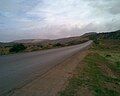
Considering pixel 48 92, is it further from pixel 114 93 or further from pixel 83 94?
pixel 114 93

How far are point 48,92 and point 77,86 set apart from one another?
207 cm

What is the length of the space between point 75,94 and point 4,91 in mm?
2690

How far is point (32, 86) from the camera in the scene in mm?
11523

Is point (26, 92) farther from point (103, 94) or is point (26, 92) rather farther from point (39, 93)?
point (103, 94)

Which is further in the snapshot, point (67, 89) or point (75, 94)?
point (67, 89)

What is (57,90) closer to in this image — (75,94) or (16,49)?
(75,94)

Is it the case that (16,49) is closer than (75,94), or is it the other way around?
(75,94)

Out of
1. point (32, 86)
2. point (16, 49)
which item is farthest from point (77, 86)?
point (16, 49)

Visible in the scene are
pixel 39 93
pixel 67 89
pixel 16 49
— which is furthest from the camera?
pixel 16 49

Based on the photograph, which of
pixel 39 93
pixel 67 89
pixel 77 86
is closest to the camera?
pixel 39 93

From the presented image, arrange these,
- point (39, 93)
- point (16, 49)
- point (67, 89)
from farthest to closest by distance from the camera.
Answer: point (16, 49) → point (67, 89) → point (39, 93)

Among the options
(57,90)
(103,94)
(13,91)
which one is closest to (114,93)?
(103,94)

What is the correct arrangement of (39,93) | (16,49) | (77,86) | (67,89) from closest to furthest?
(39,93) → (67,89) → (77,86) → (16,49)

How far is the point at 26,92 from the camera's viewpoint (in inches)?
396
